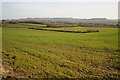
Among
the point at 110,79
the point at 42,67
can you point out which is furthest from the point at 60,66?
the point at 110,79

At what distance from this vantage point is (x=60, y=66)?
698 inches

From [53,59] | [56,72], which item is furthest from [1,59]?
[56,72]

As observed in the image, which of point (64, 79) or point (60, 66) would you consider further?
point (60, 66)

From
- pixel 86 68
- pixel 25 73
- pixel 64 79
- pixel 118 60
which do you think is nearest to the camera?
pixel 64 79

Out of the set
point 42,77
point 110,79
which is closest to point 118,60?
point 110,79

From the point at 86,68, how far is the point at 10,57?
8.39 metres

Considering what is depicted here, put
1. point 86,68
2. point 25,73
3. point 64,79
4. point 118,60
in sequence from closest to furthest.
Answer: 1. point 64,79
2. point 25,73
3. point 86,68
4. point 118,60

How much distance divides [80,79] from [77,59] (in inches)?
263

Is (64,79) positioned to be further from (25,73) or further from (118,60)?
(118,60)

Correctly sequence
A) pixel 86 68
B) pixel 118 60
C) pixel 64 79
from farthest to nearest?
1. pixel 118 60
2. pixel 86 68
3. pixel 64 79

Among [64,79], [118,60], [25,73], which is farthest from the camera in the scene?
[118,60]

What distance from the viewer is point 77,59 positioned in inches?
825

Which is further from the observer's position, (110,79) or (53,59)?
(53,59)

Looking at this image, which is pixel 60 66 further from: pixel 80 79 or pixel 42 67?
pixel 80 79
